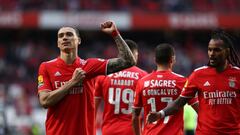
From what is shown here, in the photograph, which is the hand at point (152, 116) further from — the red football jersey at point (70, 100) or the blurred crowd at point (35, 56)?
the blurred crowd at point (35, 56)

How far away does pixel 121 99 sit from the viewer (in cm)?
935

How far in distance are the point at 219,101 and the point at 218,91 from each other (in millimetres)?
110

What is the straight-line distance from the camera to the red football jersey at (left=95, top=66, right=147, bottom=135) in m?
9.35

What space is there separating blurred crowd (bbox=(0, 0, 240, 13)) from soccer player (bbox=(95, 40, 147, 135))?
19.0 m

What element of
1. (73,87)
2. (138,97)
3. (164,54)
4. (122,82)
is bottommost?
(138,97)

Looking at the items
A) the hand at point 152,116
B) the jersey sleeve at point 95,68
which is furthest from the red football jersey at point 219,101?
the jersey sleeve at point 95,68

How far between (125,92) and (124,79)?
0.58ft

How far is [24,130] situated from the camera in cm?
1912

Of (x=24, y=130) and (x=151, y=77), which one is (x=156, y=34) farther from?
(x=151, y=77)

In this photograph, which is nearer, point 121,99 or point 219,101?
point 219,101

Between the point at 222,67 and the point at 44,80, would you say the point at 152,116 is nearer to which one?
the point at 222,67

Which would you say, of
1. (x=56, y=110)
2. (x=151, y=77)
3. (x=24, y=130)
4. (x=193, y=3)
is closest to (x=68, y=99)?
(x=56, y=110)

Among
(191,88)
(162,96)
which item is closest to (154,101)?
(162,96)

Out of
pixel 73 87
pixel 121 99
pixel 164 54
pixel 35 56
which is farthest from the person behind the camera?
pixel 35 56
